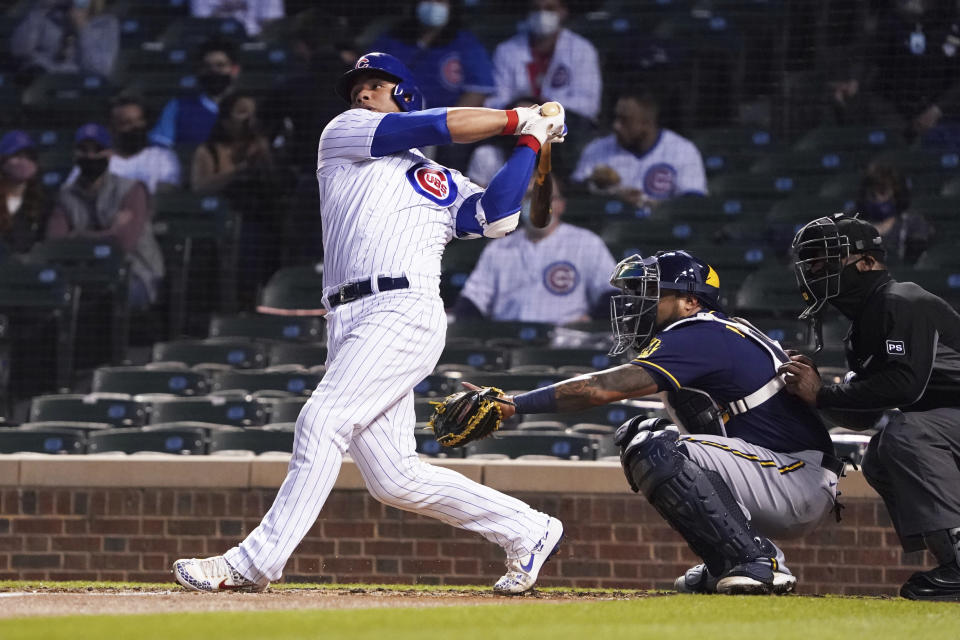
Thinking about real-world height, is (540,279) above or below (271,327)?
above

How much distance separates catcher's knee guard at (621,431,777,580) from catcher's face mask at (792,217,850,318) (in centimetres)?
65

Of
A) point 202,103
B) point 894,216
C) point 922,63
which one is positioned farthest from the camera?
point 202,103

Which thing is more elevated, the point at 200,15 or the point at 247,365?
the point at 200,15

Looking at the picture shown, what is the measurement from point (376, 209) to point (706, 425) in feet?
3.68

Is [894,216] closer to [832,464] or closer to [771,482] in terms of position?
[832,464]

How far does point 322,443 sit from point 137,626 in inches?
36.9

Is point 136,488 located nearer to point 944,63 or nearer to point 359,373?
point 359,373

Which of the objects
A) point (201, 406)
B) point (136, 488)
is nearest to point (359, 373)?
point (136, 488)

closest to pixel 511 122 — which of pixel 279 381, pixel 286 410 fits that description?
pixel 286 410

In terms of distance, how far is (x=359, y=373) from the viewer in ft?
12.5

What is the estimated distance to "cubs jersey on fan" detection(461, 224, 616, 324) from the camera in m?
7.46

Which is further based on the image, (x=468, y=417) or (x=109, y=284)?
(x=109, y=284)

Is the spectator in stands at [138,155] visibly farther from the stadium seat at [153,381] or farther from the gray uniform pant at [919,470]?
the gray uniform pant at [919,470]

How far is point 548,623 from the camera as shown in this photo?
3.11m
